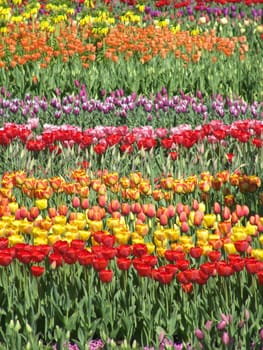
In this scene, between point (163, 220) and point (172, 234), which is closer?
point (172, 234)

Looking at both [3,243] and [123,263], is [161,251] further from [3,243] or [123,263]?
[3,243]

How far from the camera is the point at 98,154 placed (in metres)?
6.93

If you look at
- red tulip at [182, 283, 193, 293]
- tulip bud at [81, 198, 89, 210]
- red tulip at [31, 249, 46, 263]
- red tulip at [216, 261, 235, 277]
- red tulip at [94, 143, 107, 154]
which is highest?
red tulip at [94, 143, 107, 154]

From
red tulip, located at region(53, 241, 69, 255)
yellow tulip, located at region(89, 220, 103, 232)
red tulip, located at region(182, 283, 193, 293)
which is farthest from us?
yellow tulip, located at region(89, 220, 103, 232)

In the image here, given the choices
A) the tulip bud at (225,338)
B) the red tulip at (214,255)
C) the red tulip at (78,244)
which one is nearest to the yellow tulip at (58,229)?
the red tulip at (78,244)

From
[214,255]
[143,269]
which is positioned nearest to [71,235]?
[143,269]

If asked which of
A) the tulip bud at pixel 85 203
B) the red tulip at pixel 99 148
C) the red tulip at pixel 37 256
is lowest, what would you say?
the red tulip at pixel 37 256

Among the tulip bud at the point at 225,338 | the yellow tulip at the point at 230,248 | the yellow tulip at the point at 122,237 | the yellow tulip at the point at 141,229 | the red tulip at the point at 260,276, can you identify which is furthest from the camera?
the yellow tulip at the point at 141,229

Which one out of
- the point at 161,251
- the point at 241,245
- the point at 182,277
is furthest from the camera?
the point at 161,251

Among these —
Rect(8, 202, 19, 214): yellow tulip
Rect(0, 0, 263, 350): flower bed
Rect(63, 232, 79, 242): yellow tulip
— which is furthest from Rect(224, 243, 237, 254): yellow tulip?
Rect(8, 202, 19, 214): yellow tulip

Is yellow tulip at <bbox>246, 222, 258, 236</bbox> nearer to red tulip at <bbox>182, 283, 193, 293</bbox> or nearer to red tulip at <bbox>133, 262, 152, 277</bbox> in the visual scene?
red tulip at <bbox>182, 283, 193, 293</bbox>

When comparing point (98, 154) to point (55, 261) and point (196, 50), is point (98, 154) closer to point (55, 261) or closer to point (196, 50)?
point (55, 261)

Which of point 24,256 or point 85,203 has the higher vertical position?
point 85,203

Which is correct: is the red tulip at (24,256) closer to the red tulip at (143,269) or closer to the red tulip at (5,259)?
the red tulip at (5,259)
